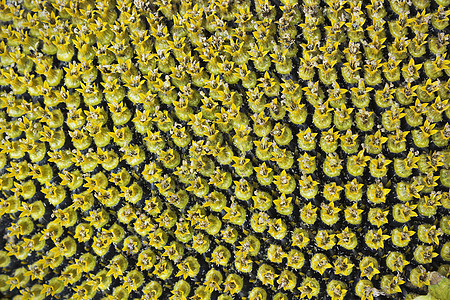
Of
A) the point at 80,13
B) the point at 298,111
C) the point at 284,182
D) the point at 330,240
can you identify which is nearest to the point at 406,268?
the point at 330,240

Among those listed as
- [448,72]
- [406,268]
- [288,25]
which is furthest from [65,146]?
[448,72]

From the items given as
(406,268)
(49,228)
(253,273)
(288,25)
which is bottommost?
(49,228)

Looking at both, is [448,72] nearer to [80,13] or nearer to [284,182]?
[284,182]

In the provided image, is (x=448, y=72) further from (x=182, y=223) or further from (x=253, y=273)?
(x=182, y=223)

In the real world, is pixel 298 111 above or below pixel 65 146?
above

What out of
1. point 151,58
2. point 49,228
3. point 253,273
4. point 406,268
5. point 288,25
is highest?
point 288,25

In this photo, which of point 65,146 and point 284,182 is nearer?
point 284,182
